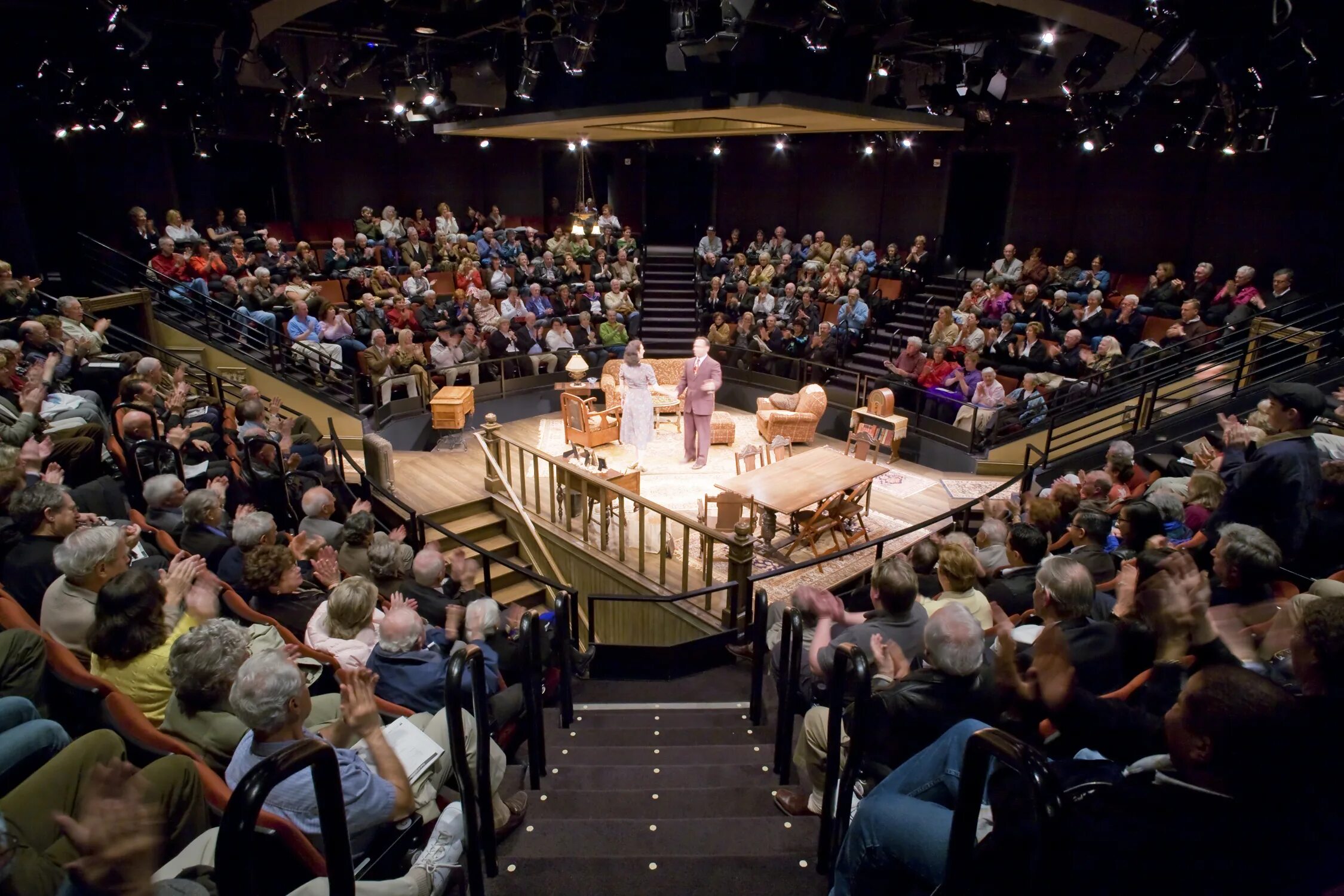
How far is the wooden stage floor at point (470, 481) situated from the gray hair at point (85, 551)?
4.22 meters

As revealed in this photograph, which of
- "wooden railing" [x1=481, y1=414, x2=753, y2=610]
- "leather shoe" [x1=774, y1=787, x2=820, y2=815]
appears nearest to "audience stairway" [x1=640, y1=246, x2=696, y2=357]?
"wooden railing" [x1=481, y1=414, x2=753, y2=610]

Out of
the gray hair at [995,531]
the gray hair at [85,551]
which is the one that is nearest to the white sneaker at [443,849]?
the gray hair at [85,551]

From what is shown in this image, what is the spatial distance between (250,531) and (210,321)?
23.3ft

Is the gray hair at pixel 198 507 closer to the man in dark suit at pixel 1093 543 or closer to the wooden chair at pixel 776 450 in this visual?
the man in dark suit at pixel 1093 543

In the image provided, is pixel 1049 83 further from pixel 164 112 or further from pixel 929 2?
pixel 164 112

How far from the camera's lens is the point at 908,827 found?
1.96 metres

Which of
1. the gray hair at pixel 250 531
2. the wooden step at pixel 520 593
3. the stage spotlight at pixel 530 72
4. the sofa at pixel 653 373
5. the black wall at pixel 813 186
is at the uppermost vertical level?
the stage spotlight at pixel 530 72

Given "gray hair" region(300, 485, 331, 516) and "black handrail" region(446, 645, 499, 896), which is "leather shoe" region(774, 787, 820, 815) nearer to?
"black handrail" region(446, 645, 499, 896)

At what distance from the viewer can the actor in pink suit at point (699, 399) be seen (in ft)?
28.4

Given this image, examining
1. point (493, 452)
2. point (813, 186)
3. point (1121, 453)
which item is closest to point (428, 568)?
point (493, 452)

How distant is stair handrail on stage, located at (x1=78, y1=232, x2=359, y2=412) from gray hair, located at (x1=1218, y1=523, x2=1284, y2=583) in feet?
28.4

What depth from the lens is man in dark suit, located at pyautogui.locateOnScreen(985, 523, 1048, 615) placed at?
12.3 feet

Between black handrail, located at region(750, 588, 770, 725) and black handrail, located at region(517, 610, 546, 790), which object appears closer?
black handrail, located at region(517, 610, 546, 790)

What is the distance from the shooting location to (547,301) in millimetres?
12234
